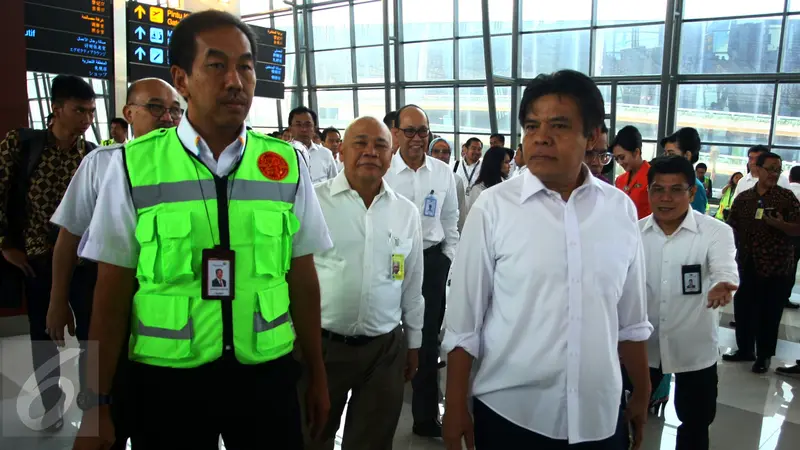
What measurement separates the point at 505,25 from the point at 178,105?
363 inches

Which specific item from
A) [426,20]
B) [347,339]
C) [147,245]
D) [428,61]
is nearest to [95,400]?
[147,245]

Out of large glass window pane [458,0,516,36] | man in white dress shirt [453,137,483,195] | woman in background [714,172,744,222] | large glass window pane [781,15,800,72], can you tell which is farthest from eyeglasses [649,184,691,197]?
large glass window pane [458,0,516,36]

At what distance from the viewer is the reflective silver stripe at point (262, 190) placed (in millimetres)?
1396

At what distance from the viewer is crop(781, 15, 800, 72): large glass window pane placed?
8369mm

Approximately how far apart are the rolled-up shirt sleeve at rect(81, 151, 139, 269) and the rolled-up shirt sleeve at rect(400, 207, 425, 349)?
128 centimetres

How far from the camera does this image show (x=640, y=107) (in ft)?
31.9

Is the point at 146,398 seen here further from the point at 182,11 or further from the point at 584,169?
the point at 182,11

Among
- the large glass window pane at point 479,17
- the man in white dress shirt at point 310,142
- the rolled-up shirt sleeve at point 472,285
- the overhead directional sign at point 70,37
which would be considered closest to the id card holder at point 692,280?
the rolled-up shirt sleeve at point 472,285

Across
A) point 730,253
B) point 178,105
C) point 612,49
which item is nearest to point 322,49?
point 612,49

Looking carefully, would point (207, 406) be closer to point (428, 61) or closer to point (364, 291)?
point (364, 291)

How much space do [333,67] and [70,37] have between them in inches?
286

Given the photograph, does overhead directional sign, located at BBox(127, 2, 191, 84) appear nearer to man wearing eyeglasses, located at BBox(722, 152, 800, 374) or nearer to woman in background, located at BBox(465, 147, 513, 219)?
woman in background, located at BBox(465, 147, 513, 219)

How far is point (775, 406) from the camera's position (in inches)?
142

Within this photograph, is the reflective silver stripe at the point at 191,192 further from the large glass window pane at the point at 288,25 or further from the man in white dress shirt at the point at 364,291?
the large glass window pane at the point at 288,25
